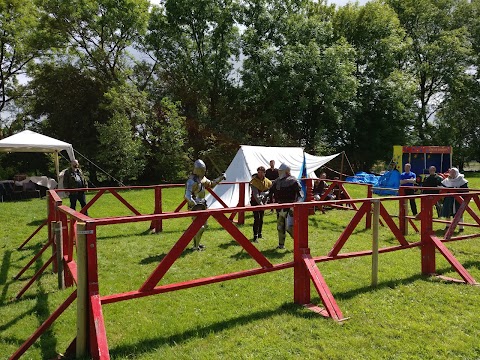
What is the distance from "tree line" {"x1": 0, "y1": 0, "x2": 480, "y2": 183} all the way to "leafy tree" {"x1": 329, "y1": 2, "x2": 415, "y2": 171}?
3.7 inches

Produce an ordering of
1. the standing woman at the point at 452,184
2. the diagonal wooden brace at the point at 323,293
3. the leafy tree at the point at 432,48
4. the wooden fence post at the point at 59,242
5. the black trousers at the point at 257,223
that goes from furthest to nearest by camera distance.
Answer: the leafy tree at the point at 432,48
the standing woman at the point at 452,184
the black trousers at the point at 257,223
the wooden fence post at the point at 59,242
the diagonal wooden brace at the point at 323,293

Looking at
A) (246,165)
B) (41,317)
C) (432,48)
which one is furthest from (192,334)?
(432,48)

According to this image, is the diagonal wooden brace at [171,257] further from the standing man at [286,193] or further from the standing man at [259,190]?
the standing man at [259,190]

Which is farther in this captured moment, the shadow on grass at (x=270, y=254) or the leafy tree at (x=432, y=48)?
the leafy tree at (x=432, y=48)

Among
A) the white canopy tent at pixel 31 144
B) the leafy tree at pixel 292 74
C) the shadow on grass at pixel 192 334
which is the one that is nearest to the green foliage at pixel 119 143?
the white canopy tent at pixel 31 144

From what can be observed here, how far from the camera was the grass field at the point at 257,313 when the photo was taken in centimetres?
404

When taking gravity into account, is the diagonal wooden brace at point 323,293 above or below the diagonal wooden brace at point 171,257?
below

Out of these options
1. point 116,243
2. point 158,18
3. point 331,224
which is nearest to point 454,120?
point 158,18

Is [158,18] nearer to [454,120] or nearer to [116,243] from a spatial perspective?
[116,243]

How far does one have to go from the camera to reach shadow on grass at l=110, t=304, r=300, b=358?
4078 millimetres

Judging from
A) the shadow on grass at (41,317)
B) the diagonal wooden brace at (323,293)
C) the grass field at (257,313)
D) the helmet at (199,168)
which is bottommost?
the shadow on grass at (41,317)

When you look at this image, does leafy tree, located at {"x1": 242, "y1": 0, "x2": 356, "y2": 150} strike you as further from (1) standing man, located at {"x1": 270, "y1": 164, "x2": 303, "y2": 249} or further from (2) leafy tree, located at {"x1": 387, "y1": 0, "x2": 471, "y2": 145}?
(1) standing man, located at {"x1": 270, "y1": 164, "x2": 303, "y2": 249}

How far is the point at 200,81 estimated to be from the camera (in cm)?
2805

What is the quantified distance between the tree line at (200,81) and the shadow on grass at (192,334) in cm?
1869
